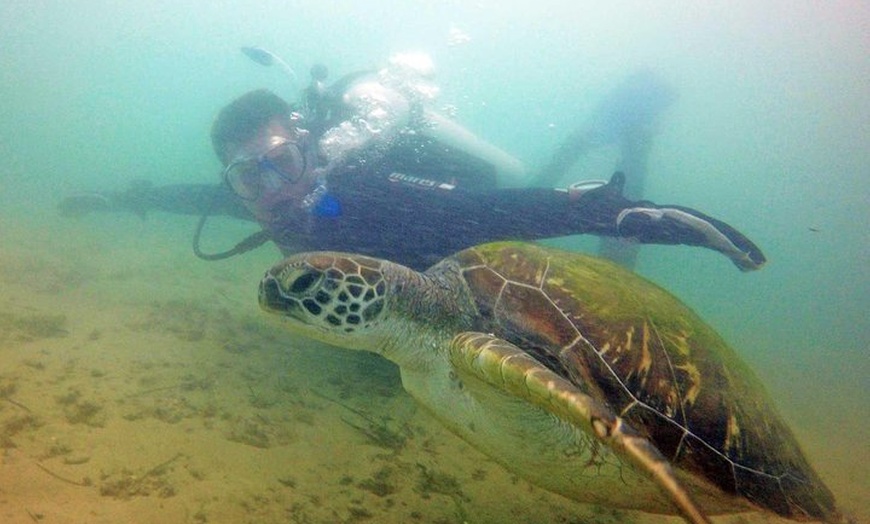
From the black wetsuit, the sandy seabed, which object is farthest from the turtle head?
the black wetsuit

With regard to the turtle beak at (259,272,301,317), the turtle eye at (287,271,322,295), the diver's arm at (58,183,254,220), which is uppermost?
the turtle eye at (287,271,322,295)

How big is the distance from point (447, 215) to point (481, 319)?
6.99 ft

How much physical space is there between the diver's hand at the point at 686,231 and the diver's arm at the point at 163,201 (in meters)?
5.06

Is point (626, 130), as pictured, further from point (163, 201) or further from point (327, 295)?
point (327, 295)

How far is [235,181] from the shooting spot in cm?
442

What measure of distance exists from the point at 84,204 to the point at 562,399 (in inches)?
437

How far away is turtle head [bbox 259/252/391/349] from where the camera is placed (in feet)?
7.10

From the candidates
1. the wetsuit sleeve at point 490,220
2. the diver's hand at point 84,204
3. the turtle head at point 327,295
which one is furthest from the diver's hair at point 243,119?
the diver's hand at point 84,204

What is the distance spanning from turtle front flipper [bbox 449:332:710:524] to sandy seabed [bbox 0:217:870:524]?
97 centimetres

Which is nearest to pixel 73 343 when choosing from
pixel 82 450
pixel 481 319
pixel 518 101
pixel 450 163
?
pixel 82 450

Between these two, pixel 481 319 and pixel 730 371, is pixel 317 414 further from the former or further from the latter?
pixel 730 371

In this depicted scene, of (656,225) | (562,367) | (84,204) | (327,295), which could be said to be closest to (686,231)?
(656,225)

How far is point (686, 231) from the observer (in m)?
4.02

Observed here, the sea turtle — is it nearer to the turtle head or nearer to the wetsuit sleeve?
the turtle head
